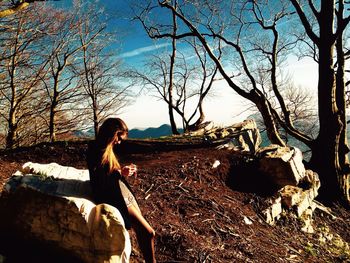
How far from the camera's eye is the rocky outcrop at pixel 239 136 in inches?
336

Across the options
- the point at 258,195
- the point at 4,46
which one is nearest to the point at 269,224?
the point at 258,195

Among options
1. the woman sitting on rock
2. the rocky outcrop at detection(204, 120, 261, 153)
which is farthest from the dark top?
the rocky outcrop at detection(204, 120, 261, 153)

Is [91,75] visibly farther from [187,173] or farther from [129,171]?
[129,171]

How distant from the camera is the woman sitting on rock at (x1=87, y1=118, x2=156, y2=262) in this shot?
3117 millimetres

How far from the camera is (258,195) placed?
6.30 m

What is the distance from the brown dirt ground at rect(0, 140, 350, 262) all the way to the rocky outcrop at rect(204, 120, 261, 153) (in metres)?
0.63

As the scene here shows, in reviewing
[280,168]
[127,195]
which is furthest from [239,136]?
[127,195]

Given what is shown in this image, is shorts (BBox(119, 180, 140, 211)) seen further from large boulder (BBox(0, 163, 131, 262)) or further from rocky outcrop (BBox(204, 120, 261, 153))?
rocky outcrop (BBox(204, 120, 261, 153))

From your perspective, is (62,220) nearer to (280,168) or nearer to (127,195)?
(127,195)

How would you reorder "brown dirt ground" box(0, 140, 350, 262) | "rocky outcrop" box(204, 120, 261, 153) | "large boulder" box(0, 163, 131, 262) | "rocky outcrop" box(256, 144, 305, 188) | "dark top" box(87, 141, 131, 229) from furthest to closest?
"rocky outcrop" box(204, 120, 261, 153), "rocky outcrop" box(256, 144, 305, 188), "brown dirt ground" box(0, 140, 350, 262), "dark top" box(87, 141, 131, 229), "large boulder" box(0, 163, 131, 262)

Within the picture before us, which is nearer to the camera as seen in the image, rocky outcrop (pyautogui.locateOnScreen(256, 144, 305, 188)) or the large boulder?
the large boulder

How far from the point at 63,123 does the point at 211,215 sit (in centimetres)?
1693

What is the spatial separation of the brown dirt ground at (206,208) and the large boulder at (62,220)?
980 mm

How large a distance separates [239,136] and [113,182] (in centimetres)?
658
